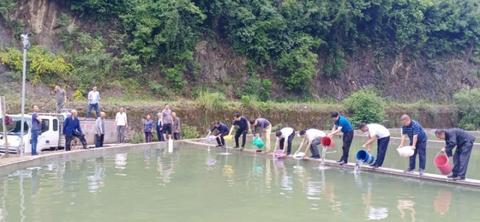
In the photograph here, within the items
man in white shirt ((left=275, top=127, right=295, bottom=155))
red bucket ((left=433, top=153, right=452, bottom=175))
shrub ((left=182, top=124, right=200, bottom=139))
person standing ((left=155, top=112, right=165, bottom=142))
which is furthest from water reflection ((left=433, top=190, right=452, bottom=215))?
shrub ((left=182, top=124, right=200, bottom=139))

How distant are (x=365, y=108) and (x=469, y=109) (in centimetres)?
1160

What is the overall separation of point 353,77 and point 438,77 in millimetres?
10405

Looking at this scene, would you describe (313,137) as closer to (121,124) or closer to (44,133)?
(44,133)

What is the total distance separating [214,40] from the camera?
3925 cm

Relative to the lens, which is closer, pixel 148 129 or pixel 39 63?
pixel 148 129

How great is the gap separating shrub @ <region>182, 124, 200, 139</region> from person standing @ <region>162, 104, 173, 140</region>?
297cm

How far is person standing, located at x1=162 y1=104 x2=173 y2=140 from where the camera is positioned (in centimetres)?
2546

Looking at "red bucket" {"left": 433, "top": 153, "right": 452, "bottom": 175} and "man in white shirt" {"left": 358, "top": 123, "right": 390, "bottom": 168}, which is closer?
"red bucket" {"left": 433, "top": 153, "right": 452, "bottom": 175}

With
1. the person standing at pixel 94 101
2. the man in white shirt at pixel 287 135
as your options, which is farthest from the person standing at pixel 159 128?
the man in white shirt at pixel 287 135

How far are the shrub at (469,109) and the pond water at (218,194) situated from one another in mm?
30874

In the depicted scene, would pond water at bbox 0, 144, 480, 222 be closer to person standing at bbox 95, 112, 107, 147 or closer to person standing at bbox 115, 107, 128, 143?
person standing at bbox 95, 112, 107, 147

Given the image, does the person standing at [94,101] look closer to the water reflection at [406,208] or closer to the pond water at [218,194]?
the pond water at [218,194]

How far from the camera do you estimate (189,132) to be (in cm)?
2923

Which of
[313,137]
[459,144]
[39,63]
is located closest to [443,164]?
[459,144]
